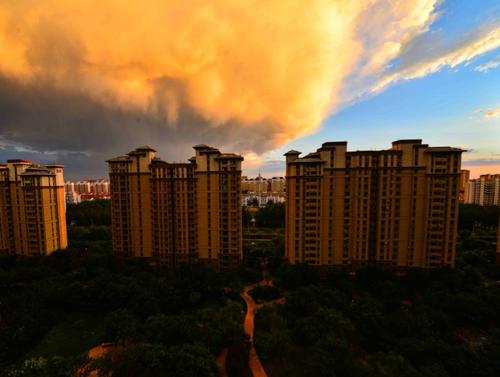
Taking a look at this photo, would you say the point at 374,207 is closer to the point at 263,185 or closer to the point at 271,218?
the point at 271,218

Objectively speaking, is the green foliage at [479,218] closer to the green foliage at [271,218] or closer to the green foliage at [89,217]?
the green foliage at [271,218]

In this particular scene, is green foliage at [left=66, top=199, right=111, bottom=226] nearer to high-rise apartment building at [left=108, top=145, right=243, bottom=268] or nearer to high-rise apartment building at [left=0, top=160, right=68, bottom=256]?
high-rise apartment building at [left=0, top=160, right=68, bottom=256]

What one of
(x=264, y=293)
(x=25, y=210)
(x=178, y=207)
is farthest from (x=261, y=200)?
(x=25, y=210)

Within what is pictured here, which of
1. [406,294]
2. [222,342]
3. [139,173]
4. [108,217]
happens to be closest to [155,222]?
[139,173]

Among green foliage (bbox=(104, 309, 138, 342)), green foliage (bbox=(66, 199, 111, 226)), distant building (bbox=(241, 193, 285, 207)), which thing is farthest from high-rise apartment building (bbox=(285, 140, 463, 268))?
distant building (bbox=(241, 193, 285, 207))

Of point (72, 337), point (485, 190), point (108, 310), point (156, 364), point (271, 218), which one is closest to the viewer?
point (156, 364)

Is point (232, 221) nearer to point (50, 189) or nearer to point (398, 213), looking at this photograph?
point (398, 213)

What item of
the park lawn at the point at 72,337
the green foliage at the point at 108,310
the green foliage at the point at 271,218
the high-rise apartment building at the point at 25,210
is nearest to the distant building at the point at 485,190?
the green foliage at the point at 271,218
